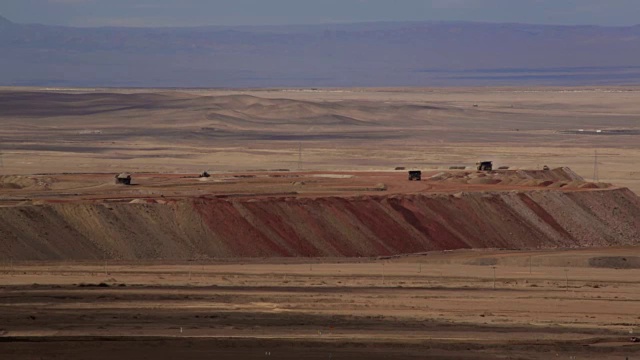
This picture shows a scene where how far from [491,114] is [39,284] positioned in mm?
116897

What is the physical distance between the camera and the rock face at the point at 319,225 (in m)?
41.1

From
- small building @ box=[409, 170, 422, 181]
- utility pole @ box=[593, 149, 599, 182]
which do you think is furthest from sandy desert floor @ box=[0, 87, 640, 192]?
small building @ box=[409, 170, 422, 181]

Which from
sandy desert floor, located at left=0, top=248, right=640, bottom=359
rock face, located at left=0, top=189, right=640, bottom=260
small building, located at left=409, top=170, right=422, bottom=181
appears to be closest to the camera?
sandy desert floor, located at left=0, top=248, right=640, bottom=359

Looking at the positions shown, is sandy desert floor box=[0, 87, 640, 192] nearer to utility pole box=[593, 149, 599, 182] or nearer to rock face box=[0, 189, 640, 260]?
utility pole box=[593, 149, 599, 182]

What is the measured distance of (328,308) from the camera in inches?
1242

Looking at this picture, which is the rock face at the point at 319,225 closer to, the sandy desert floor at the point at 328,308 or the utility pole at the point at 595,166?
the sandy desert floor at the point at 328,308

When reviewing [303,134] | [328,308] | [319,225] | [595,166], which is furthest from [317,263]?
[303,134]

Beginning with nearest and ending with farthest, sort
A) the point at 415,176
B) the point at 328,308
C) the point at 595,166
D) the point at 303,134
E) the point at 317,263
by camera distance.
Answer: the point at 328,308, the point at 317,263, the point at 415,176, the point at 595,166, the point at 303,134

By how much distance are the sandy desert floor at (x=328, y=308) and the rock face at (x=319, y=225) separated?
53.3 inches

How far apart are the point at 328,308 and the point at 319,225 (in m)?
13.4

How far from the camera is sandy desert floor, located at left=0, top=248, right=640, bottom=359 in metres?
26.3

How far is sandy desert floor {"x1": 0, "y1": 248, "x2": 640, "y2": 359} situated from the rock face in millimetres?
1353

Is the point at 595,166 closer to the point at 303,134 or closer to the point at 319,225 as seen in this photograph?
the point at 303,134

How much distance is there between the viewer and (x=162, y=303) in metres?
31.4
